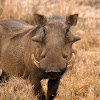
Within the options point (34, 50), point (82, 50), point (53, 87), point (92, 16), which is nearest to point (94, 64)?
point (82, 50)

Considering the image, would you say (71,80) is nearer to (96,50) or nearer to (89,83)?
(89,83)

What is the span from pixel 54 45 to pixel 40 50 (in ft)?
1.00

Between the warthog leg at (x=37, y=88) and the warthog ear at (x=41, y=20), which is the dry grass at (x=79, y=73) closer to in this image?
the warthog leg at (x=37, y=88)

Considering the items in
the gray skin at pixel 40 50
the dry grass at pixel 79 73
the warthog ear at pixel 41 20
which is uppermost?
the warthog ear at pixel 41 20

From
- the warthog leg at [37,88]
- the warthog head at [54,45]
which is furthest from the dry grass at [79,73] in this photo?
the warthog head at [54,45]

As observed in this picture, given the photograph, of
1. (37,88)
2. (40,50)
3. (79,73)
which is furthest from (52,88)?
(79,73)

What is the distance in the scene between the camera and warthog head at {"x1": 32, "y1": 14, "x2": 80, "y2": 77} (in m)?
2.57

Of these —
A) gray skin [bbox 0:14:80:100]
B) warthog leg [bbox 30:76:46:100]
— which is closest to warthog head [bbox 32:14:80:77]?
gray skin [bbox 0:14:80:100]

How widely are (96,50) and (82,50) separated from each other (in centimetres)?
39

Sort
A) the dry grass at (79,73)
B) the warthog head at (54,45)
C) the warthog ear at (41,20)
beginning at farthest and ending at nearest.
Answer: the dry grass at (79,73), the warthog ear at (41,20), the warthog head at (54,45)

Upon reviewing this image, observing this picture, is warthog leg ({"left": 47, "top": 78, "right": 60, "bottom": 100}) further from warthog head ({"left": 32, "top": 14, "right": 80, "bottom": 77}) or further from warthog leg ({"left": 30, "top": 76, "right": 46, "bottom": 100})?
warthog head ({"left": 32, "top": 14, "right": 80, "bottom": 77})

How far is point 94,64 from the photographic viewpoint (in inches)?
206

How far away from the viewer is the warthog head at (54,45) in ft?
8.42

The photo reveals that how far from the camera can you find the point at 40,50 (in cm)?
297
